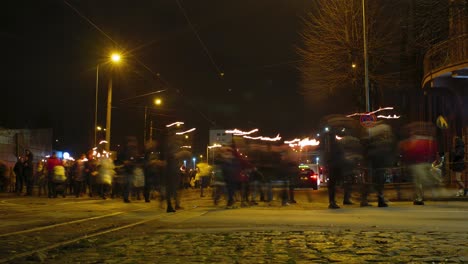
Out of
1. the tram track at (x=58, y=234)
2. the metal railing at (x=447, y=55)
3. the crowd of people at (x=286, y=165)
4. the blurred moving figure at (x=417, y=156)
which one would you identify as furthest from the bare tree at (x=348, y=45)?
the tram track at (x=58, y=234)

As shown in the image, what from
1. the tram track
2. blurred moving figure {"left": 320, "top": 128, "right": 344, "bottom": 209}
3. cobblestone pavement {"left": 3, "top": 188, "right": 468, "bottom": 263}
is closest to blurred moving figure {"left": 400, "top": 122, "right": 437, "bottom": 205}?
blurred moving figure {"left": 320, "top": 128, "right": 344, "bottom": 209}

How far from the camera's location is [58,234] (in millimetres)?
8906

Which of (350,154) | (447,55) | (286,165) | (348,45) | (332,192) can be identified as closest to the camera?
(332,192)

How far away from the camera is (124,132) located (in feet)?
219

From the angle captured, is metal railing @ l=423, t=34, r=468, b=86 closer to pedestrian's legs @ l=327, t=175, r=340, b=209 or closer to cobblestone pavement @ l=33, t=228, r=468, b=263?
pedestrian's legs @ l=327, t=175, r=340, b=209

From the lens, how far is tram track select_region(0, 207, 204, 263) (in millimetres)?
7086

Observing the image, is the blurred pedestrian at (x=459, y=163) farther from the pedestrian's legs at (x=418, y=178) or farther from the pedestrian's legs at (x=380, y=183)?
the pedestrian's legs at (x=380, y=183)

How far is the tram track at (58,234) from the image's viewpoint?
709cm

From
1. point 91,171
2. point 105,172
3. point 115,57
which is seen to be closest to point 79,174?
point 91,171

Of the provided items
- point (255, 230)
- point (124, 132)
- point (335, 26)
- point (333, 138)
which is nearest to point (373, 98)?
point (335, 26)

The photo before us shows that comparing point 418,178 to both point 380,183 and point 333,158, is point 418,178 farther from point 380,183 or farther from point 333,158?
point 333,158

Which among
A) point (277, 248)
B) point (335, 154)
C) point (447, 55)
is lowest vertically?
point (277, 248)

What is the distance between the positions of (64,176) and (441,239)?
1756 centimetres

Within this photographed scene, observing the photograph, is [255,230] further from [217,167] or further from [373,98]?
[373,98]
